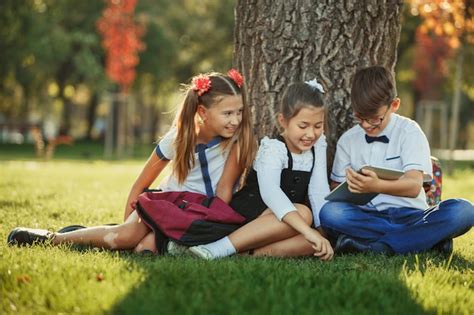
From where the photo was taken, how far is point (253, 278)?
337 cm

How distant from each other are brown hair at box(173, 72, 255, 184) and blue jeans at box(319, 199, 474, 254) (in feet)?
2.07

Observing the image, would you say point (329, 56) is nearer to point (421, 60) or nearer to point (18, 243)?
point (18, 243)

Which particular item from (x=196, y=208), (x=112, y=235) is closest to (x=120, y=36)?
(x=112, y=235)

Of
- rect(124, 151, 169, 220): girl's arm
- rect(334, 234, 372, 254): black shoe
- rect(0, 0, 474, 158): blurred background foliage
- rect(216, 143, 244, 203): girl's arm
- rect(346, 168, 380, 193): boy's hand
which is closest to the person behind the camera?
rect(346, 168, 380, 193): boy's hand

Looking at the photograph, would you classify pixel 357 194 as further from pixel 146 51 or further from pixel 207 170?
pixel 146 51

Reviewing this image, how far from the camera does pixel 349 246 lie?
4406 mm

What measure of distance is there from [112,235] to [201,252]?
672 mm

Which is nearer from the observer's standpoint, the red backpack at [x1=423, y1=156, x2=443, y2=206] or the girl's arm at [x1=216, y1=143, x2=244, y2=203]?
the girl's arm at [x1=216, y1=143, x2=244, y2=203]

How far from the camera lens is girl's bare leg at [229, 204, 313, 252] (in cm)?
422

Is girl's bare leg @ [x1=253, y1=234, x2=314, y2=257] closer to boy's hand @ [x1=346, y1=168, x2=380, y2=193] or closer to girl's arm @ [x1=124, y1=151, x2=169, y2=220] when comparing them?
boy's hand @ [x1=346, y1=168, x2=380, y2=193]

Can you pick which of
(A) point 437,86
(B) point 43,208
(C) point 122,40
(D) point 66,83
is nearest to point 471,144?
(A) point 437,86

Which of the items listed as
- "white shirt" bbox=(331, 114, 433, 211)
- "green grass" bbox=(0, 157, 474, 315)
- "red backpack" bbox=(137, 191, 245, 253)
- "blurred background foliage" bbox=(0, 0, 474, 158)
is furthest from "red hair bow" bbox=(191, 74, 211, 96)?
"blurred background foliage" bbox=(0, 0, 474, 158)

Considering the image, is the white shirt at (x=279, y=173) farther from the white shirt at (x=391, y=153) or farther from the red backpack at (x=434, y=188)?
the red backpack at (x=434, y=188)

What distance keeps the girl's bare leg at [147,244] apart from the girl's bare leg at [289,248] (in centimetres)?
63
